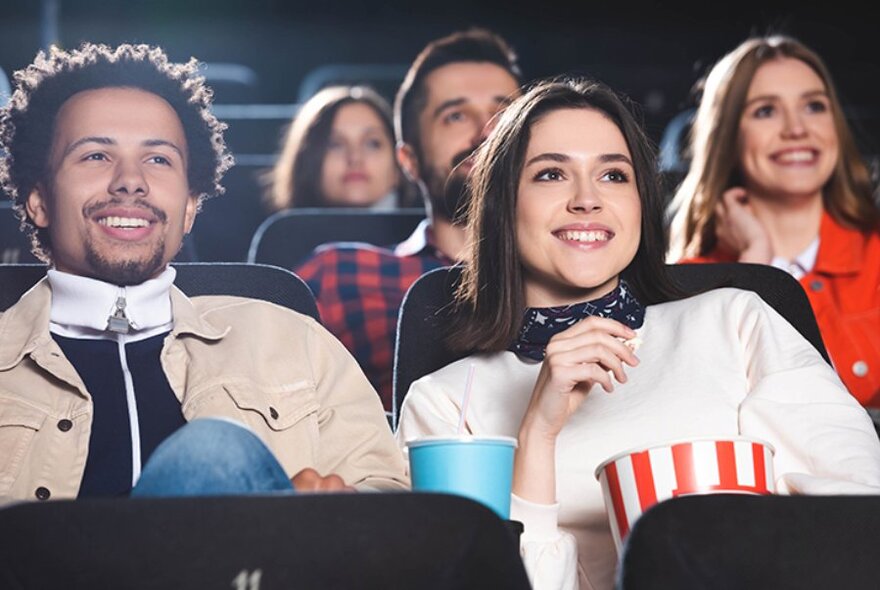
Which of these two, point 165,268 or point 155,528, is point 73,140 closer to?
point 165,268

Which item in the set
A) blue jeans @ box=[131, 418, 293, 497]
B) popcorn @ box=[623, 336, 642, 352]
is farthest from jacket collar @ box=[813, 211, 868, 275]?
blue jeans @ box=[131, 418, 293, 497]

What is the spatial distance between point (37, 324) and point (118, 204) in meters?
0.20

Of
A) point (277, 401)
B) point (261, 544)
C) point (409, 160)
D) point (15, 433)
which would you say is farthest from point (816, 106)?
point (261, 544)

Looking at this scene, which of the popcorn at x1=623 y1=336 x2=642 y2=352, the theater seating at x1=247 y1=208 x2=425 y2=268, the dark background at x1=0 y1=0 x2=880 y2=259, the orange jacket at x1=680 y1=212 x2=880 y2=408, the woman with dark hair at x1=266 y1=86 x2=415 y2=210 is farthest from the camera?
the dark background at x1=0 y1=0 x2=880 y2=259

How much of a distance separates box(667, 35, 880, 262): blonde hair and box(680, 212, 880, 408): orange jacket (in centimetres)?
10

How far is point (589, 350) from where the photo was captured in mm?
1741

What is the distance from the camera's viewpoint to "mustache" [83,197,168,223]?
1.96m

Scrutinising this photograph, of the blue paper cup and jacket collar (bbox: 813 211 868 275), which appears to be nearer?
the blue paper cup

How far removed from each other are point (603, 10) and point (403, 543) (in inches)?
217

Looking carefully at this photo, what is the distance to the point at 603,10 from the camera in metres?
6.54

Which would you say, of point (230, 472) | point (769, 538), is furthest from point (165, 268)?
point (769, 538)

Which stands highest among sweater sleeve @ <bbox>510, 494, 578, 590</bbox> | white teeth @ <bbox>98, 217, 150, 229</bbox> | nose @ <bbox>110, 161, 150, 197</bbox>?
nose @ <bbox>110, 161, 150, 197</bbox>

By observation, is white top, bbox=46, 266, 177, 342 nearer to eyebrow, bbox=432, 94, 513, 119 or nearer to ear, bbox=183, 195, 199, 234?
ear, bbox=183, 195, 199, 234

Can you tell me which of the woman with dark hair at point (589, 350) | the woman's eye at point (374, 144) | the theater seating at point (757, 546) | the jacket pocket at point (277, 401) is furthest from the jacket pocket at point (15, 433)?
the woman's eye at point (374, 144)
